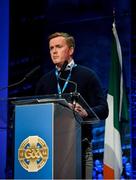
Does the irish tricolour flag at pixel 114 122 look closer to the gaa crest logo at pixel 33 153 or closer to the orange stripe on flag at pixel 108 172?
the orange stripe on flag at pixel 108 172

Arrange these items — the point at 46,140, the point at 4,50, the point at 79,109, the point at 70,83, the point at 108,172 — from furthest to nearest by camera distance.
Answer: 1. the point at 4,50
2. the point at 108,172
3. the point at 70,83
4. the point at 79,109
5. the point at 46,140

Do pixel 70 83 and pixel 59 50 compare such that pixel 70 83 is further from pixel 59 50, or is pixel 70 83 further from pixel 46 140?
pixel 46 140

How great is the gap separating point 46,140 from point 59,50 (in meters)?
0.98

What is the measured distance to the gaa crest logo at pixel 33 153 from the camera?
2406 millimetres

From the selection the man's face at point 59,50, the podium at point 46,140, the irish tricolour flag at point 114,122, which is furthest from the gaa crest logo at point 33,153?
the irish tricolour flag at point 114,122

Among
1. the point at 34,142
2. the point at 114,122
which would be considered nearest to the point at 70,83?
the point at 34,142

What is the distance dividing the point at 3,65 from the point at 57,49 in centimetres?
264

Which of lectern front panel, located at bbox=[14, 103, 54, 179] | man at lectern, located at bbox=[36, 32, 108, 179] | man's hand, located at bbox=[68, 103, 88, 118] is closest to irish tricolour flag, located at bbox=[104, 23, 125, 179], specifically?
man at lectern, located at bbox=[36, 32, 108, 179]

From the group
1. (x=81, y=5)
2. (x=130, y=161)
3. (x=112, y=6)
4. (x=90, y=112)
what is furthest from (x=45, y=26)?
(x=90, y=112)

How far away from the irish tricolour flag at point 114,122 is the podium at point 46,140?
6.32 feet

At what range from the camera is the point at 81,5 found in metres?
5.32

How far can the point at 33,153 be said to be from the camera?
2428mm

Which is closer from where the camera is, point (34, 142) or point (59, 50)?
point (34, 142)

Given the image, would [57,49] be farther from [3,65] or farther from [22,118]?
[3,65]
